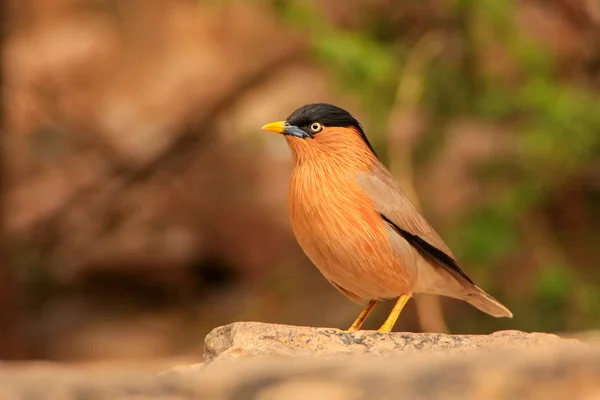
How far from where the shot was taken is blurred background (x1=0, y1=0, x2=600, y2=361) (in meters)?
8.39

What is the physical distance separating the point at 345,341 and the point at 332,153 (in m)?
1.04

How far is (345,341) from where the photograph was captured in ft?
12.3

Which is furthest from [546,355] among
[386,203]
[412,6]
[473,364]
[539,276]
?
[412,6]

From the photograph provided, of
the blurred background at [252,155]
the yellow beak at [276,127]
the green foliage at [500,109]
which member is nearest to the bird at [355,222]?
the yellow beak at [276,127]

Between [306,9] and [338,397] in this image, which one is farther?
[306,9]

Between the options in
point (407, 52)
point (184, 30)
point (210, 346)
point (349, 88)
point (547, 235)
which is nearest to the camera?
point (210, 346)

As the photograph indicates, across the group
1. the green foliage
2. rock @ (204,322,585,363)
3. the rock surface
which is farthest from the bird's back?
the green foliage

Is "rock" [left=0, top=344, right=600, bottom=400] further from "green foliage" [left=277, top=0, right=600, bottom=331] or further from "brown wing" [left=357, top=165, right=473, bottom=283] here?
"green foliage" [left=277, top=0, right=600, bottom=331]

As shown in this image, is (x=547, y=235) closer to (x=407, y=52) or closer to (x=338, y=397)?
(x=407, y=52)

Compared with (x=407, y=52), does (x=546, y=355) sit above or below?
below

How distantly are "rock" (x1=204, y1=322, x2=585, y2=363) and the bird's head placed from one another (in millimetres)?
974

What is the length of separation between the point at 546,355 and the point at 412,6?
7.08 meters

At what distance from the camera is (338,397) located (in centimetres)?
223

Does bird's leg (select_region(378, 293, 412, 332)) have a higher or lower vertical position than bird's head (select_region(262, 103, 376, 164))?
lower
